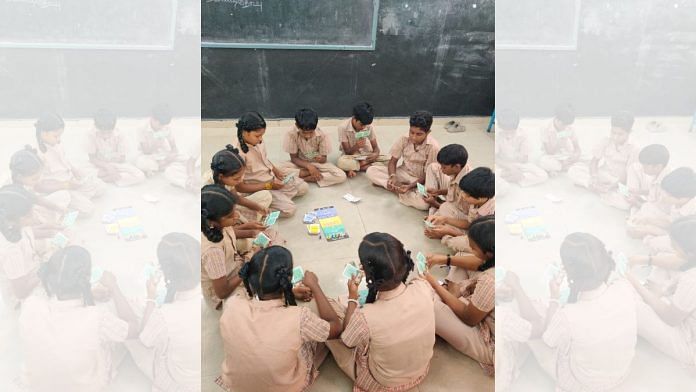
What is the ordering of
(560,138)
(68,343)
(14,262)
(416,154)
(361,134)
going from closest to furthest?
1. (68,343)
2. (14,262)
3. (560,138)
4. (416,154)
5. (361,134)

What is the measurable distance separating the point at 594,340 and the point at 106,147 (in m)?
1.97

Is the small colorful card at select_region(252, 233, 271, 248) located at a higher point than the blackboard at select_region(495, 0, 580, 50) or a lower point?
lower

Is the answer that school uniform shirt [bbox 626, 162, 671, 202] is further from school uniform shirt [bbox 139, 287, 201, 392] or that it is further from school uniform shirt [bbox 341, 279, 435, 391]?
school uniform shirt [bbox 139, 287, 201, 392]

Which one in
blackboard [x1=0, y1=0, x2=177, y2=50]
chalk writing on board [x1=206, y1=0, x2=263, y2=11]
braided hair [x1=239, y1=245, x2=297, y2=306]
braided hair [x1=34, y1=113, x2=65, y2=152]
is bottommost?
braided hair [x1=239, y1=245, x2=297, y2=306]

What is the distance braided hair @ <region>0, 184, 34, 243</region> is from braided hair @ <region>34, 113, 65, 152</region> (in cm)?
25

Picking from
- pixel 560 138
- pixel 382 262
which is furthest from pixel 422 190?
pixel 382 262

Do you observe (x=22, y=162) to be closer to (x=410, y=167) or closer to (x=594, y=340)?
(x=594, y=340)

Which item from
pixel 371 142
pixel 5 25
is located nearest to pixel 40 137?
pixel 5 25

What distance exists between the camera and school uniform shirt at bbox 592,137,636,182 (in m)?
2.74

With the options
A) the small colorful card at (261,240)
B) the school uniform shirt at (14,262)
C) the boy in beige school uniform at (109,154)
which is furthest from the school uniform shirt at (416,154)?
the school uniform shirt at (14,262)

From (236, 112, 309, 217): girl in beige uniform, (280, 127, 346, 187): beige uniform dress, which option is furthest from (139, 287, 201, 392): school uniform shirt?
(280, 127, 346, 187): beige uniform dress

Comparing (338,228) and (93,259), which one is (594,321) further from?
(338,228)

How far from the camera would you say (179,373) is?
3.99 feet

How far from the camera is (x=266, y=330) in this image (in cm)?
186
